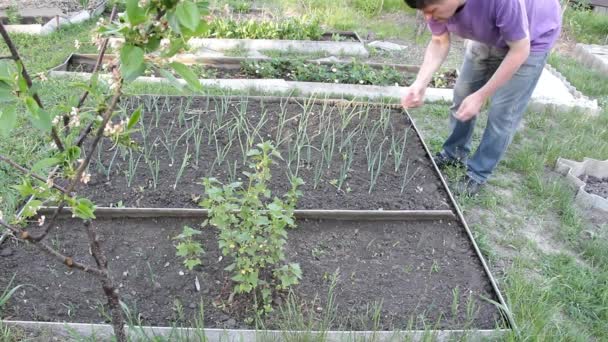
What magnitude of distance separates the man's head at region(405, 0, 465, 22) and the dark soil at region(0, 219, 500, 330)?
1.15 m

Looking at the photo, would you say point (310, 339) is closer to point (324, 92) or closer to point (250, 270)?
point (250, 270)

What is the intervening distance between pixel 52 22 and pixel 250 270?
4.58m

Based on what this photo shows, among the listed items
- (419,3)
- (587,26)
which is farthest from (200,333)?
(587,26)

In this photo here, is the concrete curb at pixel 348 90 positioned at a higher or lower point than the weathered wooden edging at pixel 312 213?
lower

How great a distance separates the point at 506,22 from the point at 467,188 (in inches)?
47.5

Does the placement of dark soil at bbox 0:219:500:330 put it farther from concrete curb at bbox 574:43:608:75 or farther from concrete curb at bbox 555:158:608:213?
concrete curb at bbox 574:43:608:75

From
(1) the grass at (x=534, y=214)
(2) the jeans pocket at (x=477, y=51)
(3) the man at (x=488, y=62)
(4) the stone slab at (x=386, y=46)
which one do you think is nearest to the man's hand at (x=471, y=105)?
(3) the man at (x=488, y=62)

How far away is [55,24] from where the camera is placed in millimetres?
5473

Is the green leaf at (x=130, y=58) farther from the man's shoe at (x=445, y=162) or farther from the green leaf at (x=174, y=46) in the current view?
the man's shoe at (x=445, y=162)

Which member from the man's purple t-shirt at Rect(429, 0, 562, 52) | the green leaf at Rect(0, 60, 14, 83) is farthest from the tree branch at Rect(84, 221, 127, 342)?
the man's purple t-shirt at Rect(429, 0, 562, 52)

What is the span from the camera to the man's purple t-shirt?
7.96 feet

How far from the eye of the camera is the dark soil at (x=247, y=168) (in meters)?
2.96

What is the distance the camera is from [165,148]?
11.1ft

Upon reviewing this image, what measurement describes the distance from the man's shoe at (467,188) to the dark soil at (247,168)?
14 centimetres
